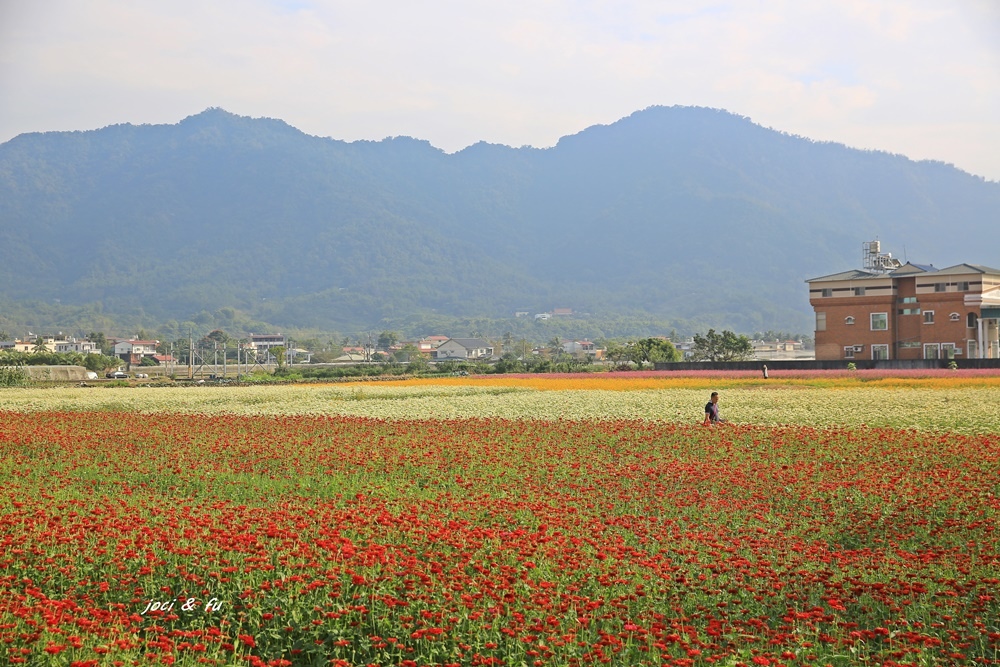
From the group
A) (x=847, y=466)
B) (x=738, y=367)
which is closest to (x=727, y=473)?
(x=847, y=466)

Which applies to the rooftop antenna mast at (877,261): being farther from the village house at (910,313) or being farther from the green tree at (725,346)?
the green tree at (725,346)

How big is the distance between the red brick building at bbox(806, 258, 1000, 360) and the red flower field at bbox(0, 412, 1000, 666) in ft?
167

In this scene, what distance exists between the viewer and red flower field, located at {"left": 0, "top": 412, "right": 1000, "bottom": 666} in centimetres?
724

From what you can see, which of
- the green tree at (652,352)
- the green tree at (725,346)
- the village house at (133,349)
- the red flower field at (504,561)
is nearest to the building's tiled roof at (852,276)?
the green tree at (725,346)

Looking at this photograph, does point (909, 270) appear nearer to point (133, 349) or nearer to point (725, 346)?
point (725, 346)

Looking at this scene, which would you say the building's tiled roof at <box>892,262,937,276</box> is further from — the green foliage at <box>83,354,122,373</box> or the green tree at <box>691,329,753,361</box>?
the green foliage at <box>83,354,122,373</box>

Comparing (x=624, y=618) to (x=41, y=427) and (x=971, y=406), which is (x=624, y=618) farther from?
(x=971, y=406)

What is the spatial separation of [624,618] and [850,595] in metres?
1.93

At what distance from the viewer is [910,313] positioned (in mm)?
65688

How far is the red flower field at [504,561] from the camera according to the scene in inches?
285

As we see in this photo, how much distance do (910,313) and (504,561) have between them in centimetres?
6257

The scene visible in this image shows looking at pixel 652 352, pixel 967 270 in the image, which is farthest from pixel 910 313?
pixel 652 352

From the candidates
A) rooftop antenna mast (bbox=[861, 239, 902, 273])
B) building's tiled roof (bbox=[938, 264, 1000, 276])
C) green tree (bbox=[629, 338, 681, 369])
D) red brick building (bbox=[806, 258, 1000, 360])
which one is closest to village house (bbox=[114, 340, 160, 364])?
green tree (bbox=[629, 338, 681, 369])

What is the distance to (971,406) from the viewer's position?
25641mm
